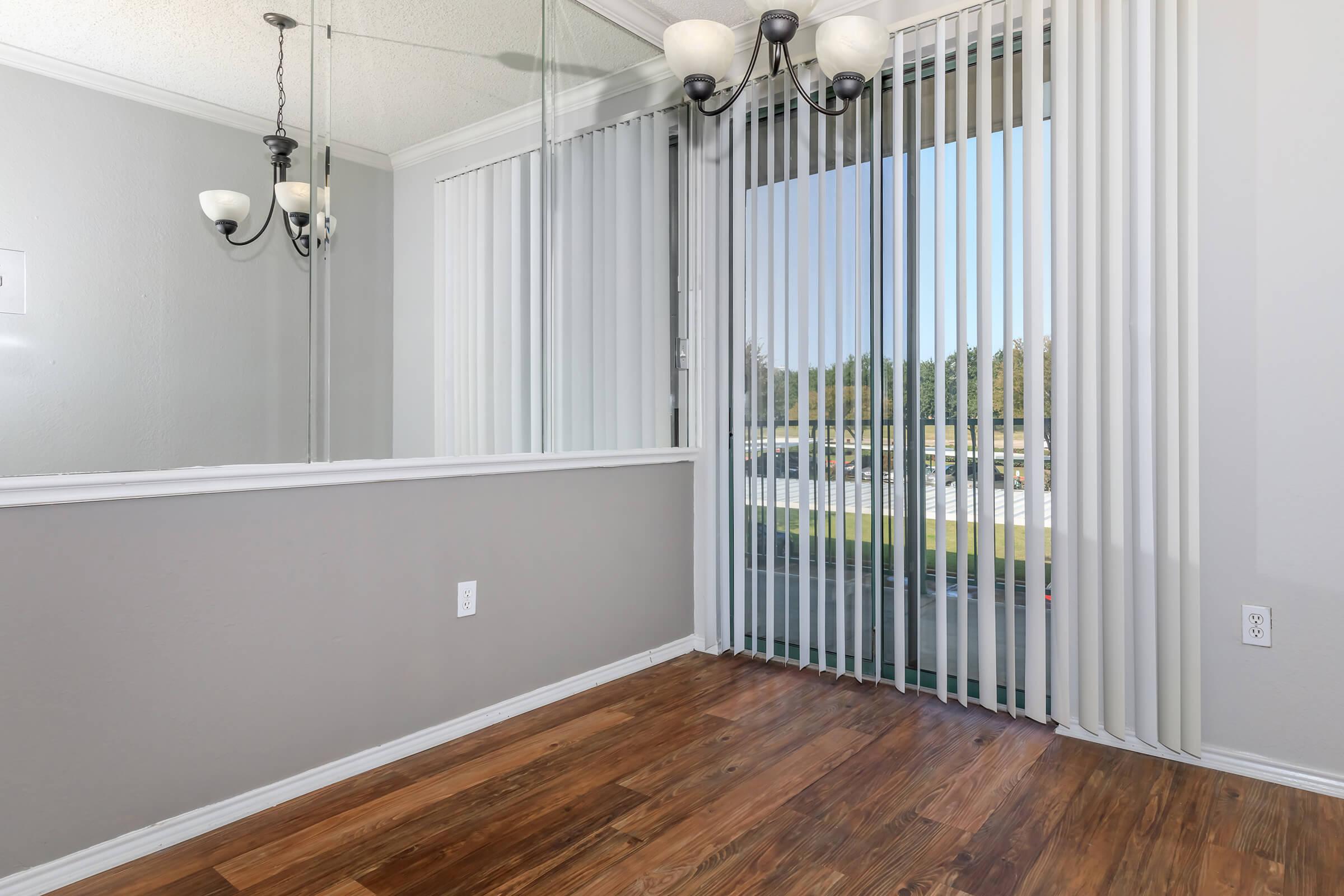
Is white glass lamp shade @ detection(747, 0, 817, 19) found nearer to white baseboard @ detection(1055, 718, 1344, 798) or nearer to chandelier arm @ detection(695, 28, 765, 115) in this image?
chandelier arm @ detection(695, 28, 765, 115)

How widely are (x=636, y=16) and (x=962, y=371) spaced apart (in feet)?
5.83

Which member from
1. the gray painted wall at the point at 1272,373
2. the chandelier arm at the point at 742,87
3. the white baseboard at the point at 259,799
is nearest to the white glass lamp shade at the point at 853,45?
the chandelier arm at the point at 742,87

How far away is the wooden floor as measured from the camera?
160cm

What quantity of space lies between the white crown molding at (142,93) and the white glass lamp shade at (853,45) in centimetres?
137

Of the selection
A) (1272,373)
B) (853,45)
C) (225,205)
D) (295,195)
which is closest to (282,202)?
(295,195)

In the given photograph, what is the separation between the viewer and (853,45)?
7.54 feet

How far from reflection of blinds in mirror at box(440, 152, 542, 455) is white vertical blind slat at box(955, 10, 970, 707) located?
4.47 ft

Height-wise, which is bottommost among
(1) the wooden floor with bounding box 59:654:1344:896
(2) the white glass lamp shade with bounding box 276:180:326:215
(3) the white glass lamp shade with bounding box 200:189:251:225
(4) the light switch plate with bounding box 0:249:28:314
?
(1) the wooden floor with bounding box 59:654:1344:896

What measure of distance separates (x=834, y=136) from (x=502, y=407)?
1478mm

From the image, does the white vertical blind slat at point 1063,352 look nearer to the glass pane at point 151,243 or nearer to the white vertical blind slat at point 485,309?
the white vertical blind slat at point 485,309

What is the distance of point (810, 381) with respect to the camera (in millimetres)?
2842

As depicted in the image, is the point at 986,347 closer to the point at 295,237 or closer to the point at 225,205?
the point at 295,237

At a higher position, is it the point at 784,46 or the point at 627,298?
the point at 784,46

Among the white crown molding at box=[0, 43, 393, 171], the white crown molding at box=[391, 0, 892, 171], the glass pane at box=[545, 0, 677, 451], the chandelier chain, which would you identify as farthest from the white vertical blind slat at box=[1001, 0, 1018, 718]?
the chandelier chain
